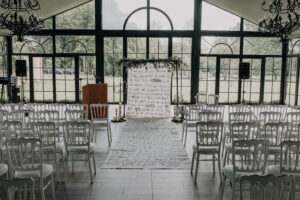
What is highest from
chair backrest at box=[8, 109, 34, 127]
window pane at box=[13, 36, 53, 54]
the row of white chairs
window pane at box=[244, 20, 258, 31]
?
window pane at box=[244, 20, 258, 31]

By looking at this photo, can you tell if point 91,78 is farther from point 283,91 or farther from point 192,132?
point 283,91

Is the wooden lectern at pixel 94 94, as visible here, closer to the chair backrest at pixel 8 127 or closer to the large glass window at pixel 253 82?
the chair backrest at pixel 8 127

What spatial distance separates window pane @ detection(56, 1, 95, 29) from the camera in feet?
39.3

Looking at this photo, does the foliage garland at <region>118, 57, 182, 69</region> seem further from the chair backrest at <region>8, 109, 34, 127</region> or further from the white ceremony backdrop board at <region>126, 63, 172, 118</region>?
the chair backrest at <region>8, 109, 34, 127</region>

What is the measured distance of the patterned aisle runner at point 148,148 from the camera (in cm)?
559

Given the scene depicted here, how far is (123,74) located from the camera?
1214cm

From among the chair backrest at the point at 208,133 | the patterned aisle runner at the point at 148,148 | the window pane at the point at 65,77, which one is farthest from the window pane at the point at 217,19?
the chair backrest at the point at 208,133

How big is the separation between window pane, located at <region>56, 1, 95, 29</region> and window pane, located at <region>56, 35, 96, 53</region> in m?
0.43

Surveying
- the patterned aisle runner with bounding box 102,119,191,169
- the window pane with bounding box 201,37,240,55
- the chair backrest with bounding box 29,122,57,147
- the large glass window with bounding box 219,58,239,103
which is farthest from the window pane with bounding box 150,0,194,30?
the chair backrest with bounding box 29,122,57,147

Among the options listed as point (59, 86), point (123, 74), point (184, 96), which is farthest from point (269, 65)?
point (59, 86)

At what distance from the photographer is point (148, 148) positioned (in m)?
6.57

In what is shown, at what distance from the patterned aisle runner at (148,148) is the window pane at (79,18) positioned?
510 centimetres

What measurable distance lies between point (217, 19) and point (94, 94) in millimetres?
6039

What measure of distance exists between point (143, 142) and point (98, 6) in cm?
699
